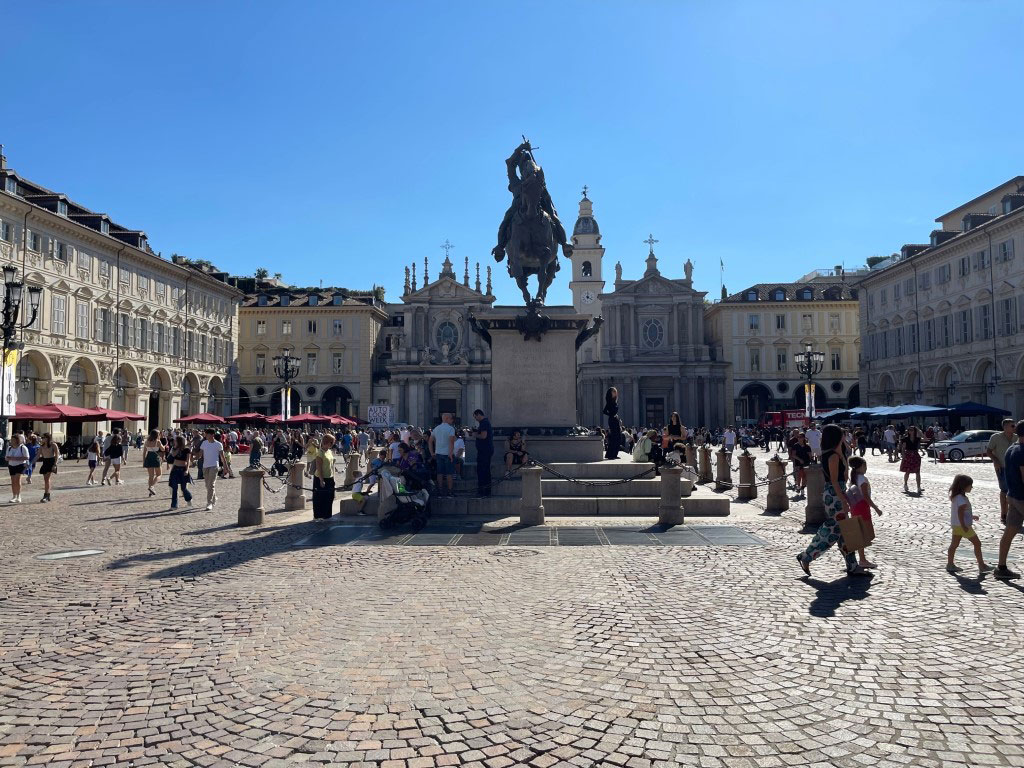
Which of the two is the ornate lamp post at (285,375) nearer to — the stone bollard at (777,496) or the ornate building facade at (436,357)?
the stone bollard at (777,496)

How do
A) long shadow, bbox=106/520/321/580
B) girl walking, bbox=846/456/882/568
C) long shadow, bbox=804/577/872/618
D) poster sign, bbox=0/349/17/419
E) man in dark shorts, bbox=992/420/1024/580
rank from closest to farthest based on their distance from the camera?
long shadow, bbox=804/577/872/618, man in dark shorts, bbox=992/420/1024/580, girl walking, bbox=846/456/882/568, long shadow, bbox=106/520/321/580, poster sign, bbox=0/349/17/419

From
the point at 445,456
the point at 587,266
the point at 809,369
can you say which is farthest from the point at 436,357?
the point at 445,456

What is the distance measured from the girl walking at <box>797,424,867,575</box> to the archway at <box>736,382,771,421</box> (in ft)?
220

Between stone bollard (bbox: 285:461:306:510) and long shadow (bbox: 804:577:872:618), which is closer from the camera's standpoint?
long shadow (bbox: 804:577:872:618)

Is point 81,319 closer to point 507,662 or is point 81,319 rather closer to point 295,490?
point 295,490

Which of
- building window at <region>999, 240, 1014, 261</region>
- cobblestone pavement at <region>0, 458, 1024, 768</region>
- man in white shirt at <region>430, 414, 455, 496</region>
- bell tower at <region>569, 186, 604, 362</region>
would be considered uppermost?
bell tower at <region>569, 186, 604, 362</region>

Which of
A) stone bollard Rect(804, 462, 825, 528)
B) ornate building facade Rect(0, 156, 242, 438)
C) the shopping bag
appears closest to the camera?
the shopping bag

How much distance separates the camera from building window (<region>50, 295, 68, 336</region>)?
3859 centimetres

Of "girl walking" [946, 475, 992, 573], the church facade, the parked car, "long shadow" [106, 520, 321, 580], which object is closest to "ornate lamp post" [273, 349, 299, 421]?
"long shadow" [106, 520, 321, 580]

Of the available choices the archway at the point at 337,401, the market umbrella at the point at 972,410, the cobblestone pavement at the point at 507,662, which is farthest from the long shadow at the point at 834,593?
the archway at the point at 337,401

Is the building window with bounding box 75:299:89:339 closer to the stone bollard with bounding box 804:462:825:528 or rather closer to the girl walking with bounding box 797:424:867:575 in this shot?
the stone bollard with bounding box 804:462:825:528

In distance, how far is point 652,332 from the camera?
75.9m

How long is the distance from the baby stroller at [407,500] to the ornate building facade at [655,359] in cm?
5956

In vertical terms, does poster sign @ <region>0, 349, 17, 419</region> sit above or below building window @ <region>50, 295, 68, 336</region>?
below
